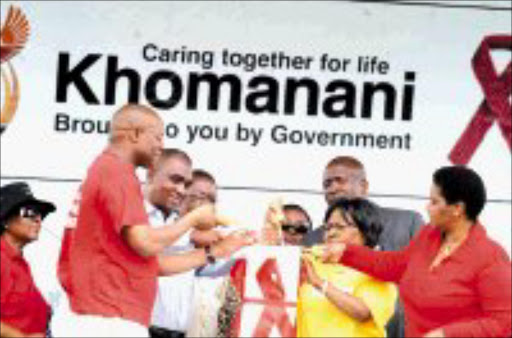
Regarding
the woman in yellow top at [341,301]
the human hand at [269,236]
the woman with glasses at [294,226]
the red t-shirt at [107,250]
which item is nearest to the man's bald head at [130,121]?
the red t-shirt at [107,250]

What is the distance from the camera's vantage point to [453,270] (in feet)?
27.1

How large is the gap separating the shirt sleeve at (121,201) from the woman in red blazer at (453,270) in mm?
1008

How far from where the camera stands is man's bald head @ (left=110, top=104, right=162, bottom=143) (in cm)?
846

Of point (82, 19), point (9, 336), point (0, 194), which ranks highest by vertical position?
point (82, 19)

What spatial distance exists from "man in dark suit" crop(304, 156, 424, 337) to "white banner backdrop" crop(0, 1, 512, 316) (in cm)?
87

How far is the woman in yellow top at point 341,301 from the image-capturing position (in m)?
8.57

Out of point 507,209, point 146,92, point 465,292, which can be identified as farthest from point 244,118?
point 465,292

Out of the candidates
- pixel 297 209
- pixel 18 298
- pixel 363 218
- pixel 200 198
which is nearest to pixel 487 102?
pixel 297 209

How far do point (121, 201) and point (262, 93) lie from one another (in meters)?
3.34

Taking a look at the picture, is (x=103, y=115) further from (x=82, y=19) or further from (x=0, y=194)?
(x=0, y=194)

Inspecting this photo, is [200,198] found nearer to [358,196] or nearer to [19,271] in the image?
[358,196]

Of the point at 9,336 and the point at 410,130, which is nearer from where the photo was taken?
the point at 9,336

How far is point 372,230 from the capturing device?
8.91 metres

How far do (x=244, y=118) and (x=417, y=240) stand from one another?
2.91 m
